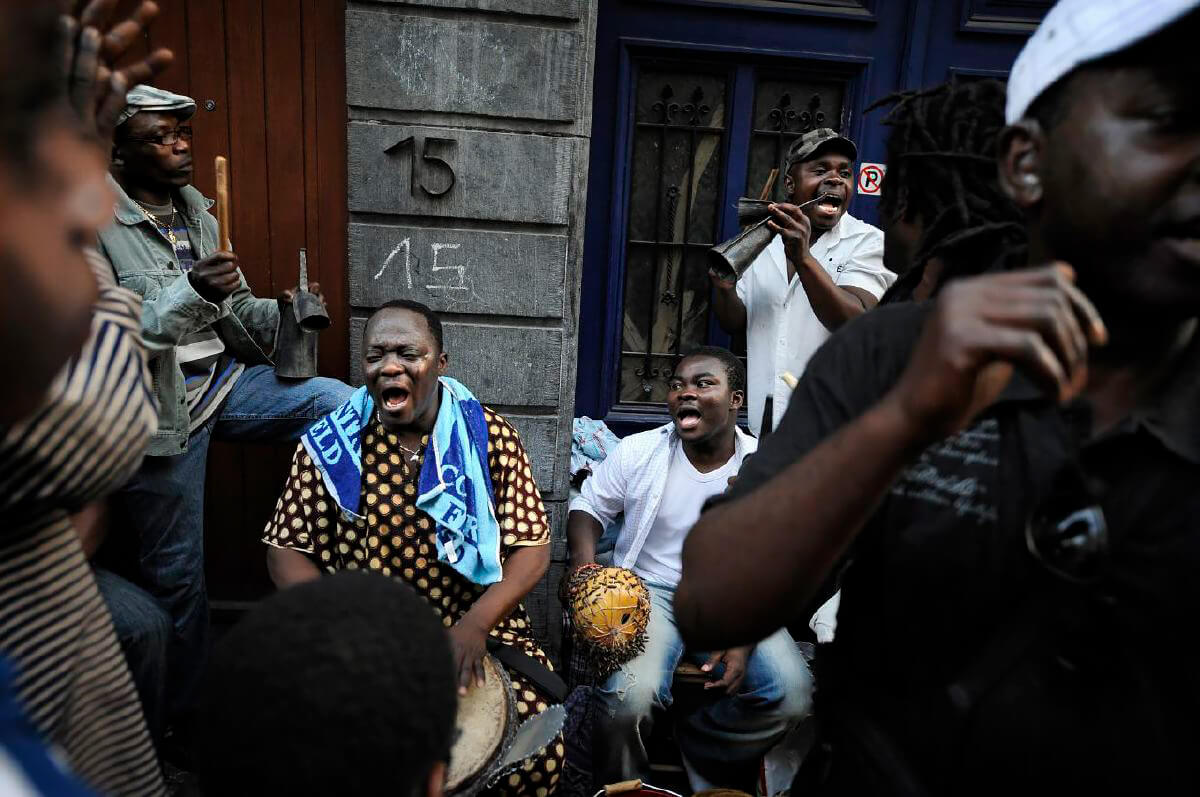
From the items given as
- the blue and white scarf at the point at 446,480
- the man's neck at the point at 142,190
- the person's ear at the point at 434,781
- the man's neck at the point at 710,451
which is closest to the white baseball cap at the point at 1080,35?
the person's ear at the point at 434,781

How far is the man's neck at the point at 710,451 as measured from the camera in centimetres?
355

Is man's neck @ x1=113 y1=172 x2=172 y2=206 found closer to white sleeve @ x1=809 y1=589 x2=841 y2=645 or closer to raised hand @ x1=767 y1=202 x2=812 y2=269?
raised hand @ x1=767 y1=202 x2=812 y2=269

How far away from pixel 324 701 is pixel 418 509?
1.70m

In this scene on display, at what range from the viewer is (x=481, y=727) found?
230 cm

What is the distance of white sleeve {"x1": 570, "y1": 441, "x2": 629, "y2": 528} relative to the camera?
3562mm

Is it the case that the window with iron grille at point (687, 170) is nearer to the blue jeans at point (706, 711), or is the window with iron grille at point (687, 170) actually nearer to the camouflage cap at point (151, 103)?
the blue jeans at point (706, 711)

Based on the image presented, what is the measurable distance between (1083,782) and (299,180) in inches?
143

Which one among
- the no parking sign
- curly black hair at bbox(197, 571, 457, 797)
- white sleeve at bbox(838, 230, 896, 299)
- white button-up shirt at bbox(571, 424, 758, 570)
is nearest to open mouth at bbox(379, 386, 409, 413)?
white button-up shirt at bbox(571, 424, 758, 570)

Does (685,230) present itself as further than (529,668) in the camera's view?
Yes

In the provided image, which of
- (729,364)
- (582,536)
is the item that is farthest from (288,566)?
(729,364)

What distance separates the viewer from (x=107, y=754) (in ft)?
4.29

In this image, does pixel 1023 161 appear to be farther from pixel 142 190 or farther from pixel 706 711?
pixel 142 190

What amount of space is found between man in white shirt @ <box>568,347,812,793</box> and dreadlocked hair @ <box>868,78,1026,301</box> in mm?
1512

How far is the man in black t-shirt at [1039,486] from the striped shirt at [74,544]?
34.0 inches
